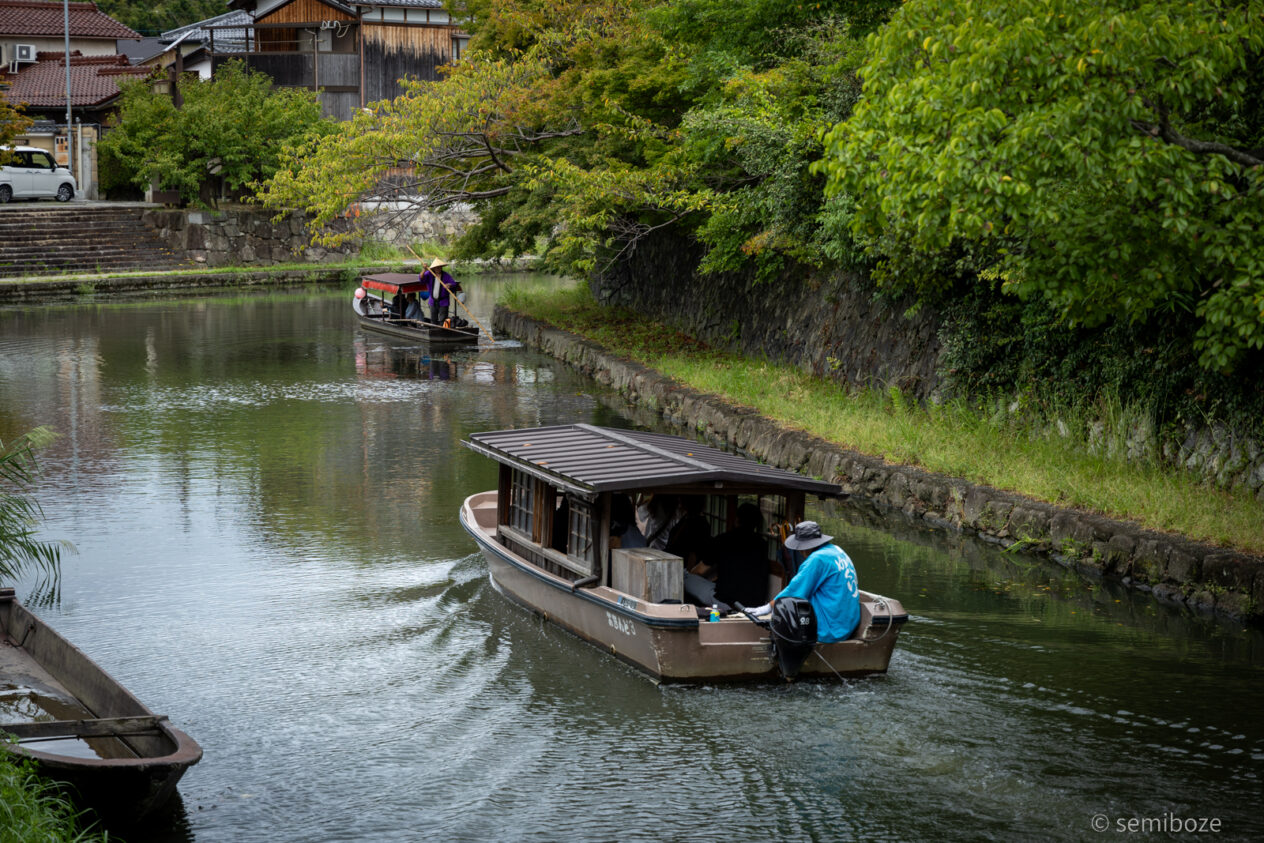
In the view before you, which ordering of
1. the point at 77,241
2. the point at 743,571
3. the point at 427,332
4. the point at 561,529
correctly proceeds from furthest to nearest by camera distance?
the point at 77,241 → the point at 427,332 → the point at 561,529 → the point at 743,571

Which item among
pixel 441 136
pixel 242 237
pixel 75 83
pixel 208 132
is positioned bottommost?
pixel 242 237

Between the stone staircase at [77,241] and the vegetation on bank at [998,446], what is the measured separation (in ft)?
92.5

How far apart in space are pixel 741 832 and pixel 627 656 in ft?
10.1

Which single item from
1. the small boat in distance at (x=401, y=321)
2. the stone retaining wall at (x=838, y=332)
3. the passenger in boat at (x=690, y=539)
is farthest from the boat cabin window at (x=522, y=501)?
the small boat in distance at (x=401, y=321)

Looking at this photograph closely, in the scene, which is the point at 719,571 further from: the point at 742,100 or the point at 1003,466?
the point at 742,100

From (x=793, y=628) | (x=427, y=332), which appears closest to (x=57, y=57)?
(x=427, y=332)

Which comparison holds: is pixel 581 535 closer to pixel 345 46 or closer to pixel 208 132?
pixel 208 132

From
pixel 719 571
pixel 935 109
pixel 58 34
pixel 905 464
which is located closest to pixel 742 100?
pixel 905 464

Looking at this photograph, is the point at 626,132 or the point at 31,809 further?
the point at 626,132

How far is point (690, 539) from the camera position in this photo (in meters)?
12.3

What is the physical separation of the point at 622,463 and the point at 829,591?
2431mm

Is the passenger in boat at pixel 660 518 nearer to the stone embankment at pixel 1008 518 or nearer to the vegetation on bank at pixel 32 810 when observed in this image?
the stone embankment at pixel 1008 518

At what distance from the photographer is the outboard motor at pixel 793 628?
34.7ft

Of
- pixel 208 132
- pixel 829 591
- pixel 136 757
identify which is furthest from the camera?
pixel 208 132
